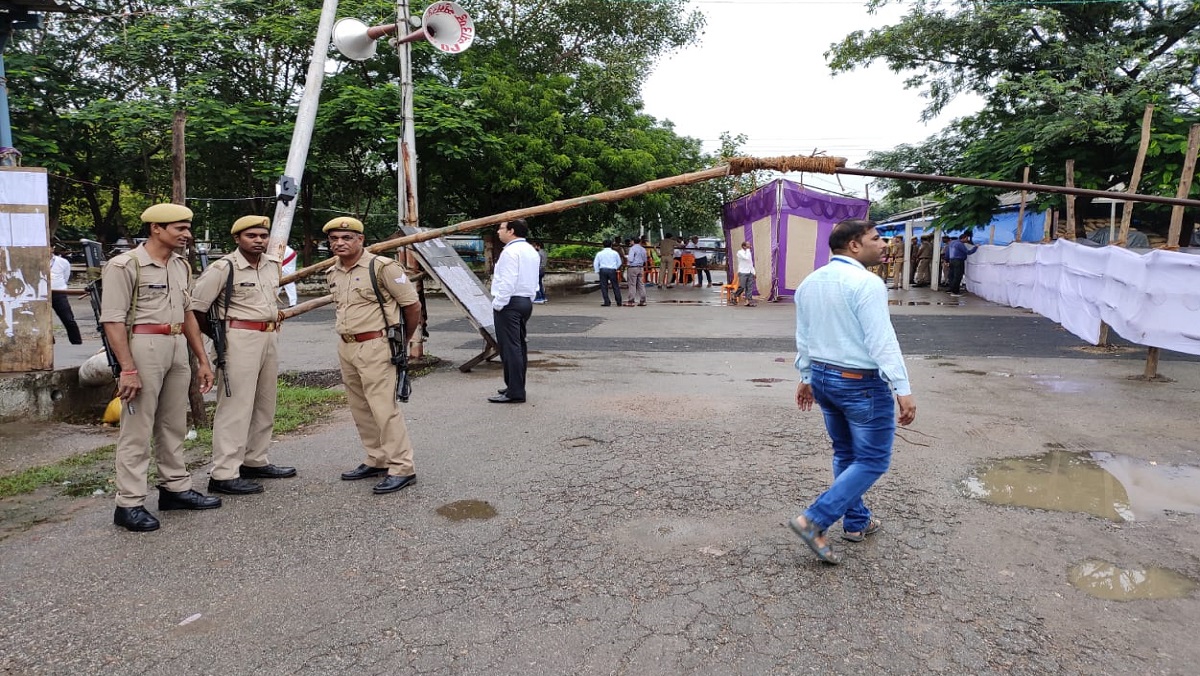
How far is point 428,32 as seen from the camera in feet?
28.6

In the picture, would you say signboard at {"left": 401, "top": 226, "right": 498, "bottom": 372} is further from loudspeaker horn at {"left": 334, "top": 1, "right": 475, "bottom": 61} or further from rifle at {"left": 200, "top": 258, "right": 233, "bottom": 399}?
rifle at {"left": 200, "top": 258, "right": 233, "bottom": 399}

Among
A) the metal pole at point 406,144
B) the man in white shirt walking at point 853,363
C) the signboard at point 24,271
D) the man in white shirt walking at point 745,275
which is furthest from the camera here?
the man in white shirt walking at point 745,275

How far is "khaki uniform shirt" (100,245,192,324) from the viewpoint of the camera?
156 inches

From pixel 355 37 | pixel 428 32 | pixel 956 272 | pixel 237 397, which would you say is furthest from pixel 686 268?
pixel 237 397

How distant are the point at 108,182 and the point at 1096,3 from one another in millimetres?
25645

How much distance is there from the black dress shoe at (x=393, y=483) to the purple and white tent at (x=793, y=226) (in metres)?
15.2

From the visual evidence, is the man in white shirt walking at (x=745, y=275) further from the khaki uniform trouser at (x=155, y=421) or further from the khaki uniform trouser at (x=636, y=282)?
the khaki uniform trouser at (x=155, y=421)

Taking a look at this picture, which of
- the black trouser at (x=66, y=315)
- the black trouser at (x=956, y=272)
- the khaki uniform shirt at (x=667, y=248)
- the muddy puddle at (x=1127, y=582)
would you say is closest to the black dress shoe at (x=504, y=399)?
the muddy puddle at (x=1127, y=582)

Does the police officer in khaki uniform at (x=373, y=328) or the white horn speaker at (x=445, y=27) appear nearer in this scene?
the police officer in khaki uniform at (x=373, y=328)

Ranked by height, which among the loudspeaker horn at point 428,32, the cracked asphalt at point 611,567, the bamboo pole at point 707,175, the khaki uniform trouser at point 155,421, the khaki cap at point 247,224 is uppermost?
the loudspeaker horn at point 428,32

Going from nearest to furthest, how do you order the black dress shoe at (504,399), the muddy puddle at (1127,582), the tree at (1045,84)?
the muddy puddle at (1127,582)
the black dress shoe at (504,399)
the tree at (1045,84)

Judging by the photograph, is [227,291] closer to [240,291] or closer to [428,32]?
[240,291]

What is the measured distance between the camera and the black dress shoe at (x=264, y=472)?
492 cm

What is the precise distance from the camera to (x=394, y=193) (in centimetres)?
2388
